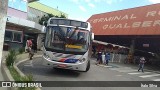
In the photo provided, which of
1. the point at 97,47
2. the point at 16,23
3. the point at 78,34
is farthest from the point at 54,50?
the point at 97,47

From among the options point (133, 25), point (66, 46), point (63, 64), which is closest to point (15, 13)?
point (133, 25)

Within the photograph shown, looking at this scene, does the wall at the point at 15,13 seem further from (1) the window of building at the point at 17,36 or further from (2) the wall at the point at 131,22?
(2) the wall at the point at 131,22

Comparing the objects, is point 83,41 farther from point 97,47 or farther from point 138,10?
point 97,47

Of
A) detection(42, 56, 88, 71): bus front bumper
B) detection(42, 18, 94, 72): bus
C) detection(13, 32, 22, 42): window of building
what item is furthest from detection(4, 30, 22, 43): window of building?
Answer: detection(42, 56, 88, 71): bus front bumper

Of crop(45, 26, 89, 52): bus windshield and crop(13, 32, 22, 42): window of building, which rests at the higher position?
crop(13, 32, 22, 42): window of building

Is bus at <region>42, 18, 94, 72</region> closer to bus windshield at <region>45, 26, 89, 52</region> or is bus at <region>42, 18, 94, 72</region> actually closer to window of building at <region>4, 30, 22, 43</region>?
bus windshield at <region>45, 26, 89, 52</region>

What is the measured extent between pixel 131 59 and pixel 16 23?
14922 millimetres

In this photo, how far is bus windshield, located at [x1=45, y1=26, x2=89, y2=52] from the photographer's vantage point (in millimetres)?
14086

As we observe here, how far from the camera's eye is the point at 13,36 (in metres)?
31.7

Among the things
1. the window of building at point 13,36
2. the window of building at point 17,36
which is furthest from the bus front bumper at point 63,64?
the window of building at point 17,36

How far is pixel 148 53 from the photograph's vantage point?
40.9 metres

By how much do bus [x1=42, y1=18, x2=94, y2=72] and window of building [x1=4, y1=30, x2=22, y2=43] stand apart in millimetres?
17671

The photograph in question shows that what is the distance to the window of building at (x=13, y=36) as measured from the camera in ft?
102

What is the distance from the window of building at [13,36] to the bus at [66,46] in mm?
17671
